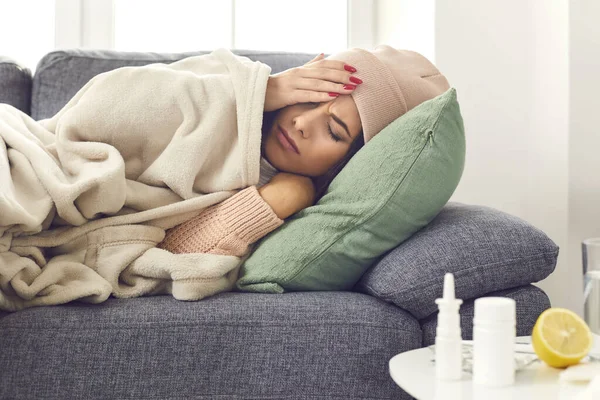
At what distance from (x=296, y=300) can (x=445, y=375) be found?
435 mm

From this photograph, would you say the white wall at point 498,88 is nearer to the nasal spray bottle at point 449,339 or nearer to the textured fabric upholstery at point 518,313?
the textured fabric upholstery at point 518,313

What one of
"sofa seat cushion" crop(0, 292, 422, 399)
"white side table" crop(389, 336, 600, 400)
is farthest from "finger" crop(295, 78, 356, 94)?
"white side table" crop(389, 336, 600, 400)

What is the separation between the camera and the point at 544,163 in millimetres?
2189

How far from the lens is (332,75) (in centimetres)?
163

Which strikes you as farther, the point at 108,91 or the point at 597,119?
the point at 597,119

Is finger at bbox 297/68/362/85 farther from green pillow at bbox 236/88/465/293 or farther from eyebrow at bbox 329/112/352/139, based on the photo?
green pillow at bbox 236/88/465/293

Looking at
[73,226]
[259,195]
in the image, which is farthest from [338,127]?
[73,226]

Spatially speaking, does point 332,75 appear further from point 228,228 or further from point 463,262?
point 463,262

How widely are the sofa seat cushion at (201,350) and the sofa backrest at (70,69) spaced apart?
2.85 feet

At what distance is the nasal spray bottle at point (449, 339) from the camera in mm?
929

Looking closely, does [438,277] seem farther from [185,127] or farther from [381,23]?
[381,23]

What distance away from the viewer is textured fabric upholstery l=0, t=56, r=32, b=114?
6.56 feet

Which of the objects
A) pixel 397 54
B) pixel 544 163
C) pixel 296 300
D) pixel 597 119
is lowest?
pixel 296 300

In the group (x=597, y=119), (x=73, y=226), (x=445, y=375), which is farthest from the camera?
(x=597, y=119)
